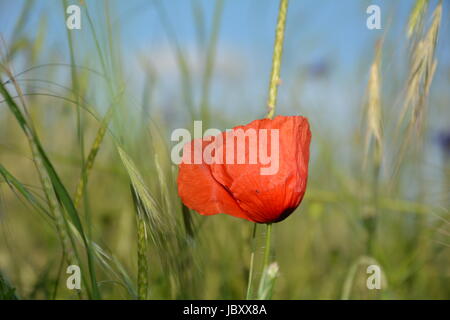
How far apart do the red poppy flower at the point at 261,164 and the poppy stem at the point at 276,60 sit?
0.9 inches

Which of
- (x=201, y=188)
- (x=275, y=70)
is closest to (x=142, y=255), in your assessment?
(x=201, y=188)

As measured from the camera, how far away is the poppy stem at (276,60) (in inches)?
18.9

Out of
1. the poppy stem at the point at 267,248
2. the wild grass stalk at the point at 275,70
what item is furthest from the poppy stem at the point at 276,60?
the poppy stem at the point at 267,248

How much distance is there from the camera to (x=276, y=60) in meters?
0.48

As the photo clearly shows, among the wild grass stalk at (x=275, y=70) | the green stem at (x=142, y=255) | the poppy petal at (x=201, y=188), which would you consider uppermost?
the wild grass stalk at (x=275, y=70)

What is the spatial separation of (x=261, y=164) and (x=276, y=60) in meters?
0.10

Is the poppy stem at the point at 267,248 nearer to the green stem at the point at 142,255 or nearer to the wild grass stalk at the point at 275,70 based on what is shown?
the wild grass stalk at the point at 275,70

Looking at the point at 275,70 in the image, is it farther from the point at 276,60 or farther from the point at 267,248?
the point at 267,248

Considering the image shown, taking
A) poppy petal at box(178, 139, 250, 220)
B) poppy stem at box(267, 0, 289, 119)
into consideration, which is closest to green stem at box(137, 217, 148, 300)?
poppy petal at box(178, 139, 250, 220)

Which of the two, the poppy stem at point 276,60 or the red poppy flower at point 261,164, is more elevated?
the poppy stem at point 276,60

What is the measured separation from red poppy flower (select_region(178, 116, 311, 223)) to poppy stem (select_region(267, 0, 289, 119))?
0.07ft

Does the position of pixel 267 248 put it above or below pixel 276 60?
below

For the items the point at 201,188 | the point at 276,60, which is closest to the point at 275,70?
the point at 276,60
